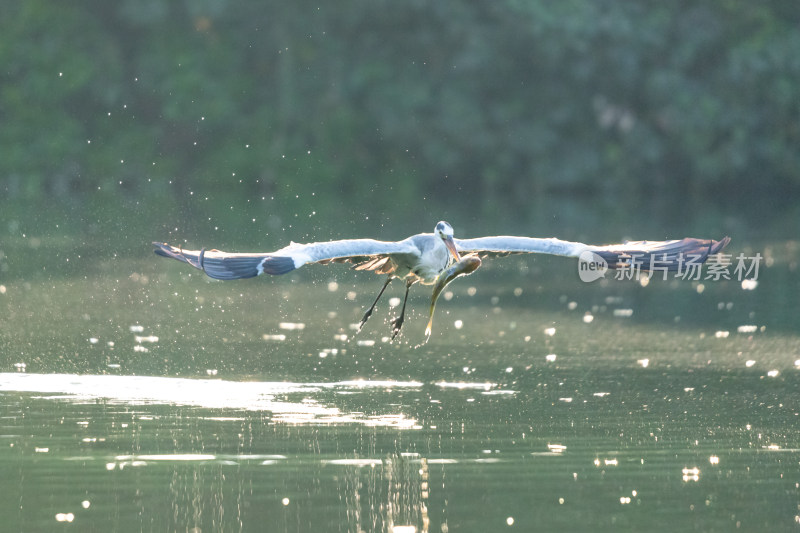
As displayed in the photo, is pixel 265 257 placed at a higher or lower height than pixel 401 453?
higher

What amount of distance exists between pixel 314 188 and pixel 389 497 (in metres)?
44.6

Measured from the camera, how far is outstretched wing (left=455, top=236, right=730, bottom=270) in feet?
48.2

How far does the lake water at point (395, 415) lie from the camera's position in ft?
35.8

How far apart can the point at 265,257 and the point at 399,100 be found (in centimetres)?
4298

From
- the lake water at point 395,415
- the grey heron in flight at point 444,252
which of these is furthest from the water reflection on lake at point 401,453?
the grey heron in flight at point 444,252

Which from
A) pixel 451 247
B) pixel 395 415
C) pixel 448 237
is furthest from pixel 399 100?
pixel 395 415

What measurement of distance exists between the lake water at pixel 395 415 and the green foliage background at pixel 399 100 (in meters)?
25.7

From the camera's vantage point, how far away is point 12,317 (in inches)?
802

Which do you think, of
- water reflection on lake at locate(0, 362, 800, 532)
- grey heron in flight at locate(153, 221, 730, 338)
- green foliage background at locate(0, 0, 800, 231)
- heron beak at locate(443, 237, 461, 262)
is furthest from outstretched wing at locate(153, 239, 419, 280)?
green foliage background at locate(0, 0, 800, 231)

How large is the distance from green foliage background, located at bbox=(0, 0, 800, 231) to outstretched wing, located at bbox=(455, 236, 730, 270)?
3147 centimetres

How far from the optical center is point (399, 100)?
5566 cm

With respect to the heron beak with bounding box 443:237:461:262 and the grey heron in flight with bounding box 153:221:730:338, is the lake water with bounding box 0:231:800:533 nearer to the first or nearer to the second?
the grey heron in flight with bounding box 153:221:730:338

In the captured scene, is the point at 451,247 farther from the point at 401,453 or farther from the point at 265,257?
the point at 401,453

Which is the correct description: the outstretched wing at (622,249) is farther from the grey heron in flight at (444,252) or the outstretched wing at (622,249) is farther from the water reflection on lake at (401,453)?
the water reflection on lake at (401,453)
